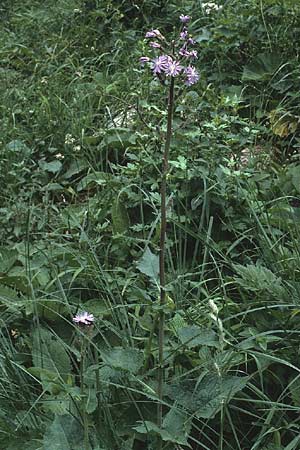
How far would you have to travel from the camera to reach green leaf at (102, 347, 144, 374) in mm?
1962

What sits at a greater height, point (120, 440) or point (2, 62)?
point (120, 440)

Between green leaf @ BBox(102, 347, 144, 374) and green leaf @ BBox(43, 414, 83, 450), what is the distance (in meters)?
0.17

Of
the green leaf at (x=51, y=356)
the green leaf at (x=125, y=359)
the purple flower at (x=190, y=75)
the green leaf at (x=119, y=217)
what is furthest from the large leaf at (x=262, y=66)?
the green leaf at (x=125, y=359)

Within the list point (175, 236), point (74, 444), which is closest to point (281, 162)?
point (175, 236)

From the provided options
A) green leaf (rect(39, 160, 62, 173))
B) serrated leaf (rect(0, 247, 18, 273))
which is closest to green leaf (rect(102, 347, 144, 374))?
serrated leaf (rect(0, 247, 18, 273))

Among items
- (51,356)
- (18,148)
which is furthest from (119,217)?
(18,148)

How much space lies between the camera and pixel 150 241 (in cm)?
268

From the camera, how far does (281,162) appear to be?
3.61m

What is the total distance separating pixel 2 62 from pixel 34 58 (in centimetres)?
25

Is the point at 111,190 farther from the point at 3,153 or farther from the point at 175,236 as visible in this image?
the point at 3,153

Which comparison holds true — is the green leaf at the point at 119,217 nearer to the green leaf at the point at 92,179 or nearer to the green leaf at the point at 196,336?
the green leaf at the point at 92,179

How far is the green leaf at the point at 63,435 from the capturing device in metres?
1.88

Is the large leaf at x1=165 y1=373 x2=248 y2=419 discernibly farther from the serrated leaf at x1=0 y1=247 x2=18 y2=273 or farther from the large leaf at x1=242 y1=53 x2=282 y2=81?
the large leaf at x1=242 y1=53 x2=282 y2=81

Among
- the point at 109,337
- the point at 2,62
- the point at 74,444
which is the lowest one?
the point at 2,62
